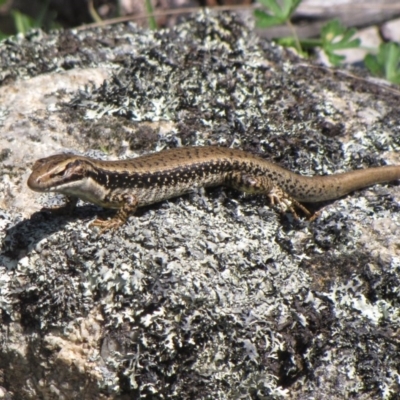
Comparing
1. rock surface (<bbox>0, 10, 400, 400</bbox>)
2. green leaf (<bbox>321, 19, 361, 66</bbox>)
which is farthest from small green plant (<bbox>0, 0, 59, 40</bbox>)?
green leaf (<bbox>321, 19, 361, 66</bbox>)

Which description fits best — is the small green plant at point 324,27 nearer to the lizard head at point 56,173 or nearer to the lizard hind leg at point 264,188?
the lizard hind leg at point 264,188

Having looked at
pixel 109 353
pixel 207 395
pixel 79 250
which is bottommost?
pixel 207 395

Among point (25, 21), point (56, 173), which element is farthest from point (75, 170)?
point (25, 21)

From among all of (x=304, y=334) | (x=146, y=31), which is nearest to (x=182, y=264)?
(x=304, y=334)

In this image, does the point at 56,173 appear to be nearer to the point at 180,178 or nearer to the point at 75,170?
the point at 75,170

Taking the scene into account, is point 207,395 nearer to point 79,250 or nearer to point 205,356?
point 205,356

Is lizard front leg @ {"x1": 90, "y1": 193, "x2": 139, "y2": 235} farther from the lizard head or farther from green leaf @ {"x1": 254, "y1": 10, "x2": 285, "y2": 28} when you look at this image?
green leaf @ {"x1": 254, "y1": 10, "x2": 285, "y2": 28}
